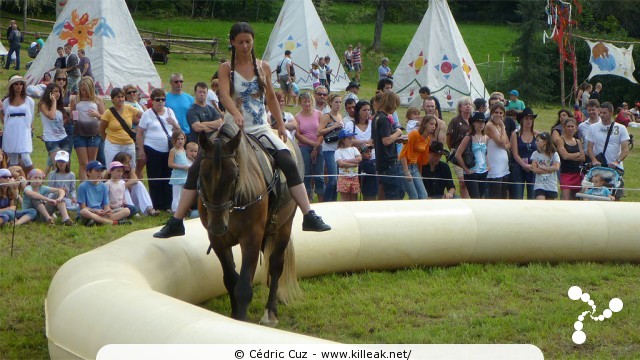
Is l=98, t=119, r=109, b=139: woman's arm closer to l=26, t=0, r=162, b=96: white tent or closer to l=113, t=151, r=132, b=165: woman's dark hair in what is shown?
l=113, t=151, r=132, b=165: woman's dark hair

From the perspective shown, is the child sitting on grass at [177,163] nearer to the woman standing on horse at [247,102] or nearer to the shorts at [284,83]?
the woman standing on horse at [247,102]

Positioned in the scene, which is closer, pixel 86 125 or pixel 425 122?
pixel 425 122

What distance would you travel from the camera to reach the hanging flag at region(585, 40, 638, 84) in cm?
2802

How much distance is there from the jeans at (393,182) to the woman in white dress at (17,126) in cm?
490

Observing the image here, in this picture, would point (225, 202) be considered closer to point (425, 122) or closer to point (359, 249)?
point (359, 249)

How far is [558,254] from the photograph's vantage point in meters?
10.7

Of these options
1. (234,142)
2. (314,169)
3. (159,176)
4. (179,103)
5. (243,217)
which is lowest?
(159,176)

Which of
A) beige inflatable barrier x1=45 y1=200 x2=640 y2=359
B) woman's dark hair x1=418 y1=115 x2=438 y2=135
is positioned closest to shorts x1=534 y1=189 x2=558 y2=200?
woman's dark hair x1=418 y1=115 x2=438 y2=135

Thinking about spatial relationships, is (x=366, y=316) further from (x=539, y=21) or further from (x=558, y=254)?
(x=539, y=21)

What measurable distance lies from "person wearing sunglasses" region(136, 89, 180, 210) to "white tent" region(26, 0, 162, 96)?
9983 millimetres

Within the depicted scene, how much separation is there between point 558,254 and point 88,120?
681 centimetres

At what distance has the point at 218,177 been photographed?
23.7 feet

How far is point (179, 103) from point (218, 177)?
23.3ft

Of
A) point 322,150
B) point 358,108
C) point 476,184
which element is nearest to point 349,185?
point 322,150
